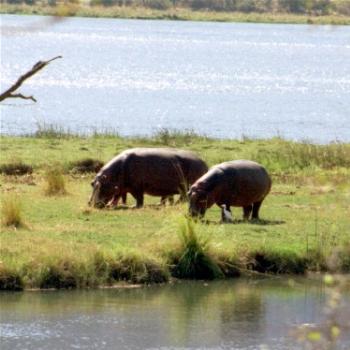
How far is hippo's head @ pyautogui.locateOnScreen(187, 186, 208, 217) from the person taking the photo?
47.5ft

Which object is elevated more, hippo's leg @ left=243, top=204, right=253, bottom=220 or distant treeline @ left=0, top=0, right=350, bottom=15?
distant treeline @ left=0, top=0, right=350, bottom=15

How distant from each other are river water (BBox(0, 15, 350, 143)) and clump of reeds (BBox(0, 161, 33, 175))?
7.82 feet

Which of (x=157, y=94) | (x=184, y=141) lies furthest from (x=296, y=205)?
(x=157, y=94)

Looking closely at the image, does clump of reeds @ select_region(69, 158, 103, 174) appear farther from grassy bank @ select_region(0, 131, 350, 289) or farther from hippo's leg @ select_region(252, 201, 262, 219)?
hippo's leg @ select_region(252, 201, 262, 219)

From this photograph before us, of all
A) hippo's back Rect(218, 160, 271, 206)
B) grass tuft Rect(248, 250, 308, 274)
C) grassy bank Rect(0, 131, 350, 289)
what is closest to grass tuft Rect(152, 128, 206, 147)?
grassy bank Rect(0, 131, 350, 289)

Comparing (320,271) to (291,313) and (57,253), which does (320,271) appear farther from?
(57,253)

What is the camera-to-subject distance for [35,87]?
163 feet

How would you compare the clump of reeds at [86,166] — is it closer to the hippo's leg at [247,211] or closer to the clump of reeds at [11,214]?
the hippo's leg at [247,211]

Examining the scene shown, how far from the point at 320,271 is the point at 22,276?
3312mm

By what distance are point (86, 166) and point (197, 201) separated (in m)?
5.60

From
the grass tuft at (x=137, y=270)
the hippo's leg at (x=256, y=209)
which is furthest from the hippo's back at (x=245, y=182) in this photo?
the grass tuft at (x=137, y=270)

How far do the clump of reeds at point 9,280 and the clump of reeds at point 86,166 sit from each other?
7668 mm

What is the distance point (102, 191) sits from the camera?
1561 cm

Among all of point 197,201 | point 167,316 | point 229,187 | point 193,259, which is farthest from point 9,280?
point 229,187
